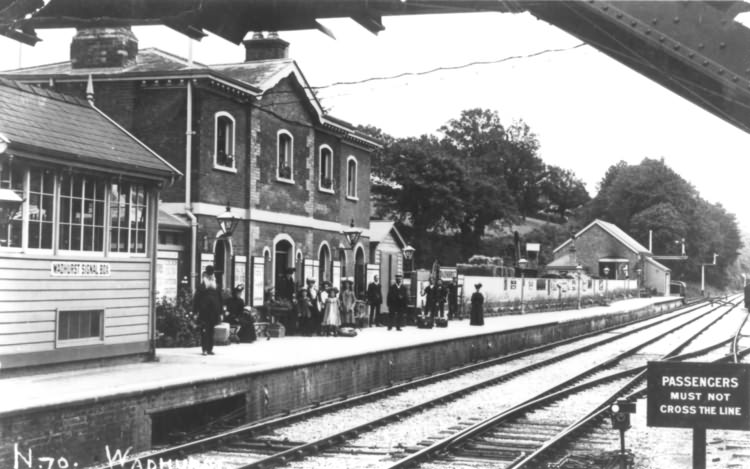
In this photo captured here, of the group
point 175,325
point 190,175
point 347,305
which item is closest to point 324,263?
point 347,305

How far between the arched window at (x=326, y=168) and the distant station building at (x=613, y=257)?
5369cm

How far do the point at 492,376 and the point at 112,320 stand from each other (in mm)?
8821

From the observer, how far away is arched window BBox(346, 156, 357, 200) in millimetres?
30219

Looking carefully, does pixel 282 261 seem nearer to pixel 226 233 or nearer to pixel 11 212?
pixel 226 233

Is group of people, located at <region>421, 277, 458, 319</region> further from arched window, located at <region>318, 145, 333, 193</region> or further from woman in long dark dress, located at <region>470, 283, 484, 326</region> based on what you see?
arched window, located at <region>318, 145, 333, 193</region>

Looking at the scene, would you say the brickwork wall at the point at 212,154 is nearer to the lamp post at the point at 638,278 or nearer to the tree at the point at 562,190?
the lamp post at the point at 638,278

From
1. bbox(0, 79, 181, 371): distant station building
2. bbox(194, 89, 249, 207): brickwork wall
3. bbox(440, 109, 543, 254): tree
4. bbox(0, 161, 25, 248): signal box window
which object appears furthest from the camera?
bbox(440, 109, 543, 254): tree

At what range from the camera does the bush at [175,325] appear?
17.2 metres

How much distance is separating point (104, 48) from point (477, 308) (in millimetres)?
13118

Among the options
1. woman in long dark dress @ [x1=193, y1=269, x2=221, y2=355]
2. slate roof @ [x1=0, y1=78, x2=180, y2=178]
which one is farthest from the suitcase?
slate roof @ [x1=0, y1=78, x2=180, y2=178]

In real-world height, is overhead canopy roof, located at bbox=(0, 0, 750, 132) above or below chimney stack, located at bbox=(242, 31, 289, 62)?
below

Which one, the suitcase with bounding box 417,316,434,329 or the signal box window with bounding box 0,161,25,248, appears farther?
the suitcase with bounding box 417,316,434,329

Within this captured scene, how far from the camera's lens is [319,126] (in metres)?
26.9

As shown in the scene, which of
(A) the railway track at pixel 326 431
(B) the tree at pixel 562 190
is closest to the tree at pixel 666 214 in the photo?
(B) the tree at pixel 562 190
